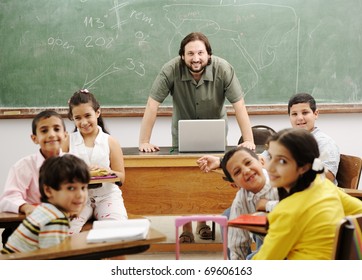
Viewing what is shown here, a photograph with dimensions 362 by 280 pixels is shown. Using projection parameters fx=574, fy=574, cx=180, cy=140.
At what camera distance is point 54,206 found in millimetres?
1775

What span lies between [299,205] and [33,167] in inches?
44.4

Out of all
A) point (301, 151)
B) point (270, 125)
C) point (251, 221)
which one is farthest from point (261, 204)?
point (270, 125)

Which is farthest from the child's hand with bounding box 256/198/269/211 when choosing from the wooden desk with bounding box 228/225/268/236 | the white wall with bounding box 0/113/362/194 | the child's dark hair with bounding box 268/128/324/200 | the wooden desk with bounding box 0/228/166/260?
the white wall with bounding box 0/113/362/194

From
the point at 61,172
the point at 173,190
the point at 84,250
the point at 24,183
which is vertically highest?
the point at 61,172

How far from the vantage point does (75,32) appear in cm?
466

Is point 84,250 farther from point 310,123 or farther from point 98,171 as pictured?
point 310,123

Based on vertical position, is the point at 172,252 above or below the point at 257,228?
below

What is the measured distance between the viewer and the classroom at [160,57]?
466cm

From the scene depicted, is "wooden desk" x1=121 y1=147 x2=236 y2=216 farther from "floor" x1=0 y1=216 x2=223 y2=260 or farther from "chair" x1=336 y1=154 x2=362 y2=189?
"chair" x1=336 y1=154 x2=362 y2=189

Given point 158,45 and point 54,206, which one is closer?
point 54,206

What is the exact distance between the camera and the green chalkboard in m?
4.65

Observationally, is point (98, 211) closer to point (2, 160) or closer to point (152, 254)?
point (152, 254)

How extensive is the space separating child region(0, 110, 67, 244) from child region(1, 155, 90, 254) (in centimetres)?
38

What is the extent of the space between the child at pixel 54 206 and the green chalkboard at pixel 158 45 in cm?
296
